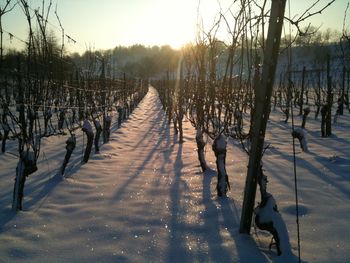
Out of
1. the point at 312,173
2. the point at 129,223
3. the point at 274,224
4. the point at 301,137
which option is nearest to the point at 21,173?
the point at 129,223

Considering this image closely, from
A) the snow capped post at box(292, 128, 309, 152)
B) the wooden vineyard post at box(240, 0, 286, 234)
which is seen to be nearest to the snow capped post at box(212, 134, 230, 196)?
the wooden vineyard post at box(240, 0, 286, 234)

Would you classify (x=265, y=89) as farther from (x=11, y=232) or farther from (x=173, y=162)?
(x=173, y=162)

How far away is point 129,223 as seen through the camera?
8.13 ft

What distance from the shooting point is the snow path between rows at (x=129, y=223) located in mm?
2012

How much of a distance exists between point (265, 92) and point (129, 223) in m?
1.34

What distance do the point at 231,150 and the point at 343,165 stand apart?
1.78 m

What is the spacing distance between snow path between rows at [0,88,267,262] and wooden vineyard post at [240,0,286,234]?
378mm

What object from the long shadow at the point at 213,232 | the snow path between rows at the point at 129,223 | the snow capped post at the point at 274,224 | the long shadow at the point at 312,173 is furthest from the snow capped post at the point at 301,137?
the snow capped post at the point at 274,224

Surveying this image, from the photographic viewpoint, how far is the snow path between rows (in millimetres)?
2012

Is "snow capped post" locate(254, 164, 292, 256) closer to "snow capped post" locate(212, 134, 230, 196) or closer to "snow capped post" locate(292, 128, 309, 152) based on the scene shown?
"snow capped post" locate(212, 134, 230, 196)

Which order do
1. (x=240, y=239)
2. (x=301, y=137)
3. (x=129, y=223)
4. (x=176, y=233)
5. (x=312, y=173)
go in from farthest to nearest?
1. (x=301, y=137)
2. (x=312, y=173)
3. (x=129, y=223)
4. (x=176, y=233)
5. (x=240, y=239)

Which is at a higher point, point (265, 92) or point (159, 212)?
point (265, 92)

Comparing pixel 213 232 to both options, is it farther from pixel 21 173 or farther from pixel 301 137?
pixel 301 137

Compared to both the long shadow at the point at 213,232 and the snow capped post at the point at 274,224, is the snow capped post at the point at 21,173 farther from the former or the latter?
the snow capped post at the point at 274,224
